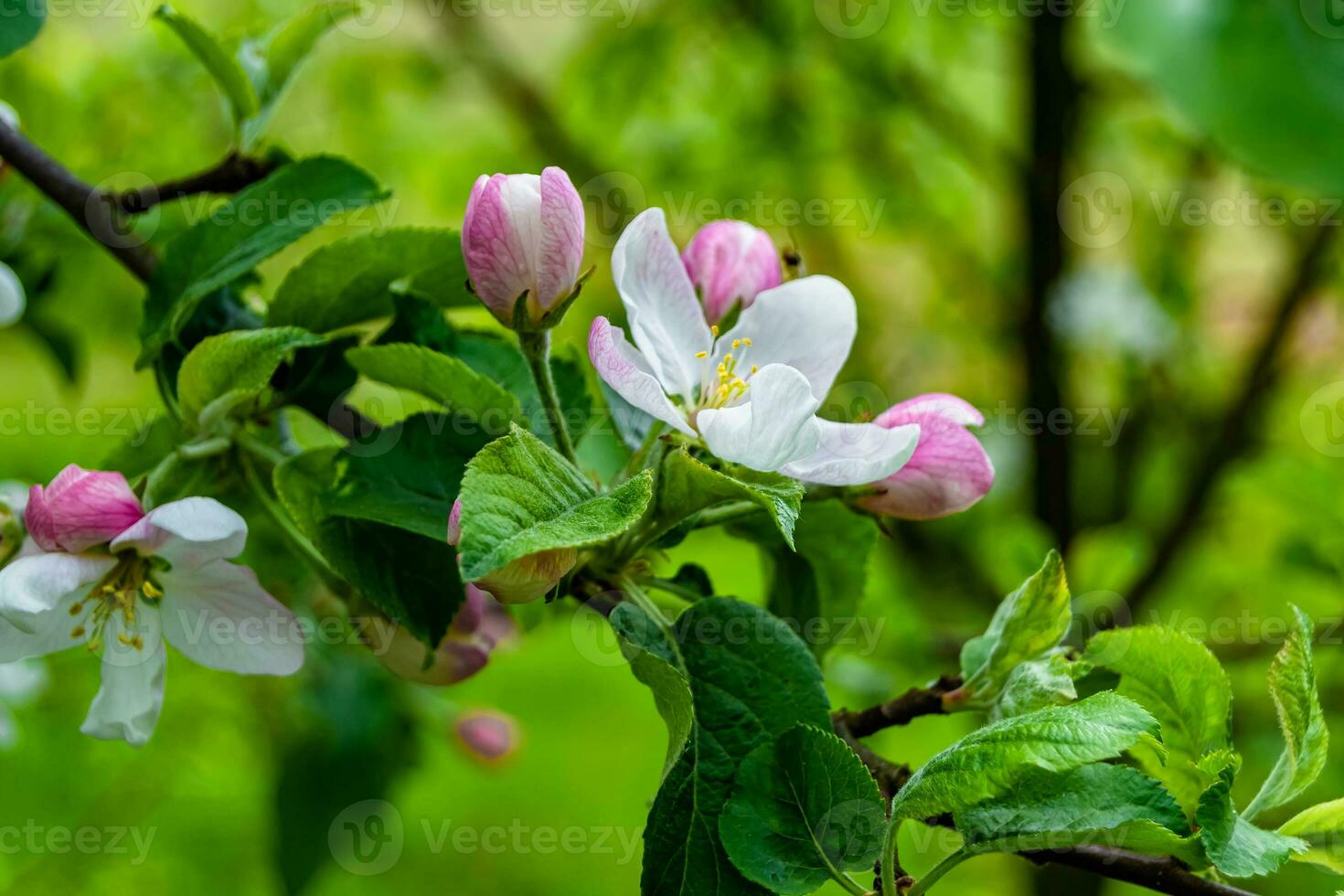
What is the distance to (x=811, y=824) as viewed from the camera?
0.43 meters

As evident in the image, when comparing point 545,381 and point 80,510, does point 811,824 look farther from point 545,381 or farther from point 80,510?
point 80,510

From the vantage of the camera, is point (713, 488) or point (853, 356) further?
point (853, 356)

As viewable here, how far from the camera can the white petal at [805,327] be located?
0.55 meters

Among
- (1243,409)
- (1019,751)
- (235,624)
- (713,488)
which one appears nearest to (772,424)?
(713,488)

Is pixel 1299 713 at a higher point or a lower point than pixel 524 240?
lower

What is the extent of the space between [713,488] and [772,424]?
0.03 meters

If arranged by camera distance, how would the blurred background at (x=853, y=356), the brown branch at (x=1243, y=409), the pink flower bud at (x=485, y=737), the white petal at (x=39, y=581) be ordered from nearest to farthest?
the white petal at (x=39, y=581) < the pink flower bud at (x=485, y=737) < the blurred background at (x=853, y=356) < the brown branch at (x=1243, y=409)

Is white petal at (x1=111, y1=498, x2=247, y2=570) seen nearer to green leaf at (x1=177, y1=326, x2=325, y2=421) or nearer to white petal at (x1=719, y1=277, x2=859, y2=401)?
green leaf at (x1=177, y1=326, x2=325, y2=421)

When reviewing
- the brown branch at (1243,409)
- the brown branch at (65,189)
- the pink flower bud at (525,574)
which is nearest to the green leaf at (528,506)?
the pink flower bud at (525,574)

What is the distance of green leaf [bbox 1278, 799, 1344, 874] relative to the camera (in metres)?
0.45

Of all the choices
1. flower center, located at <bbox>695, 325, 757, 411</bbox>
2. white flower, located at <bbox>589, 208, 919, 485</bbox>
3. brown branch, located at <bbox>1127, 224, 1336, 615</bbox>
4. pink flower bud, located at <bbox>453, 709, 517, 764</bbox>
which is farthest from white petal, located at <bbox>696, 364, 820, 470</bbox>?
brown branch, located at <bbox>1127, 224, 1336, 615</bbox>

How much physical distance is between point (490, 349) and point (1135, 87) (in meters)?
1.38

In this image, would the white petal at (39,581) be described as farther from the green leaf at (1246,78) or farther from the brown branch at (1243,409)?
the brown branch at (1243,409)

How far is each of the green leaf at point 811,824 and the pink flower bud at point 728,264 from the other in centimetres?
22
